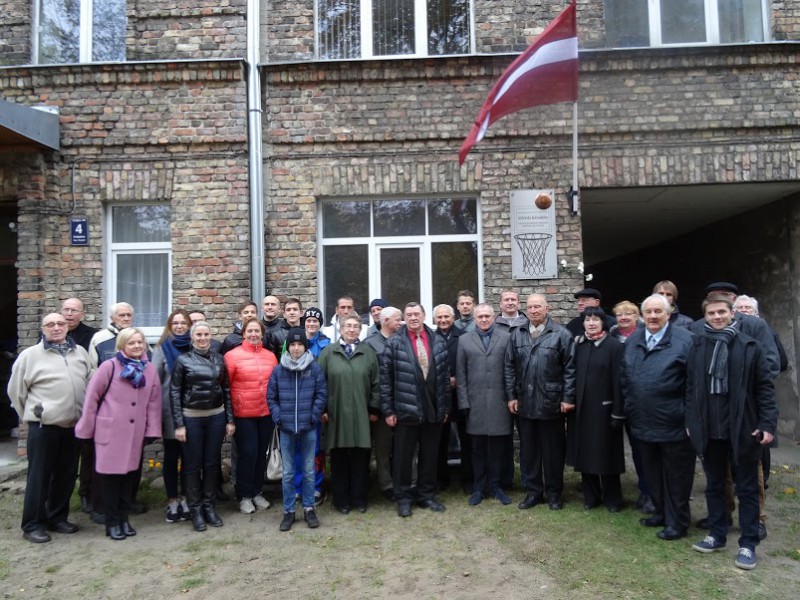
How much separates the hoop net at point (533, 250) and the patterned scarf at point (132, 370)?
164 inches

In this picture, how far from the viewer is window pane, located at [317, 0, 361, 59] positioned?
294 inches

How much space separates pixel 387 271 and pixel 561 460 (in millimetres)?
3083

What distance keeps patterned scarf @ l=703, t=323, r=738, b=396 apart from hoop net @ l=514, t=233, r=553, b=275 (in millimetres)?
2896

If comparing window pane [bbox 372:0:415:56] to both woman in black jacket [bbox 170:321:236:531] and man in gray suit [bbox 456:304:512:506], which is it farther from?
woman in black jacket [bbox 170:321:236:531]

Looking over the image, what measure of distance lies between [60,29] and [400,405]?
20.5 feet

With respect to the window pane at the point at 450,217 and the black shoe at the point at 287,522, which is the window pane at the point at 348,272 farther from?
the black shoe at the point at 287,522

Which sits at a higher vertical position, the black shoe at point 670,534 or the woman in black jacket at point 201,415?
the woman in black jacket at point 201,415

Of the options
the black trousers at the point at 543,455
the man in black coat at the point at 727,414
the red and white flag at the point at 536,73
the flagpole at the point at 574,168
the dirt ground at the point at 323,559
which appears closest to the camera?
the dirt ground at the point at 323,559

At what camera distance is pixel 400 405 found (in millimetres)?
5250

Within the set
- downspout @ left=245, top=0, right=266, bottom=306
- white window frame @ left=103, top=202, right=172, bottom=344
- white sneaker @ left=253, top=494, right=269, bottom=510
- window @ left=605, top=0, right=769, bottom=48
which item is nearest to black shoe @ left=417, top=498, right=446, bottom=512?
white sneaker @ left=253, top=494, right=269, bottom=510

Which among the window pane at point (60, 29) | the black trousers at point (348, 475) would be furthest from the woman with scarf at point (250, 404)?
the window pane at point (60, 29)

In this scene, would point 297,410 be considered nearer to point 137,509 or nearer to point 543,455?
point 137,509

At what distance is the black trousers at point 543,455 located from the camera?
17.3 ft

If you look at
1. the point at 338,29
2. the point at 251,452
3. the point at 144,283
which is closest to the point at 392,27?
the point at 338,29
